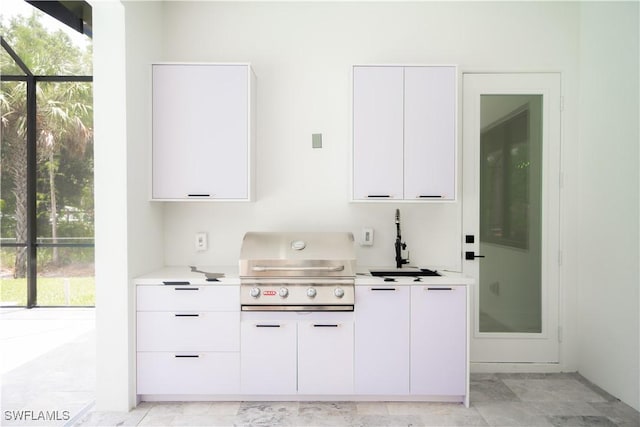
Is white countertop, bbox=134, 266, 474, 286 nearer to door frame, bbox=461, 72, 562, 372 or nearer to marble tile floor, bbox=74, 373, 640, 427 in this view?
door frame, bbox=461, 72, 562, 372

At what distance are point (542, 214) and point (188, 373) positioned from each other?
299cm

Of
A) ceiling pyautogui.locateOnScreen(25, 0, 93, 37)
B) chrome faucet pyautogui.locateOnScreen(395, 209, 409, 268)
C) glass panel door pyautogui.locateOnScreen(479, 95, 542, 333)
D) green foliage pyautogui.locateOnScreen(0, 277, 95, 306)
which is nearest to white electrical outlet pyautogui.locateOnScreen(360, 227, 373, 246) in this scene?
chrome faucet pyautogui.locateOnScreen(395, 209, 409, 268)

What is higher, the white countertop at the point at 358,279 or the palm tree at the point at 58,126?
the palm tree at the point at 58,126

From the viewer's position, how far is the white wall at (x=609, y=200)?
264 cm

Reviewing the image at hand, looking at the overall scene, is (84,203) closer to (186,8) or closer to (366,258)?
(186,8)

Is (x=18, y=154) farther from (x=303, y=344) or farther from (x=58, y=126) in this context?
(x=303, y=344)

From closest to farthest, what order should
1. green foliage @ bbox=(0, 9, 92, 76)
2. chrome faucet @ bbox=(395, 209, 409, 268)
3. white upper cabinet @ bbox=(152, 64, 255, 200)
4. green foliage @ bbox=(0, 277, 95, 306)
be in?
white upper cabinet @ bbox=(152, 64, 255, 200), chrome faucet @ bbox=(395, 209, 409, 268), green foliage @ bbox=(0, 9, 92, 76), green foliage @ bbox=(0, 277, 95, 306)

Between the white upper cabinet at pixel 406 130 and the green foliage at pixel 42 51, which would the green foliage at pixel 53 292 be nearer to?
the green foliage at pixel 42 51

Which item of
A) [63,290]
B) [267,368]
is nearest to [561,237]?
[267,368]

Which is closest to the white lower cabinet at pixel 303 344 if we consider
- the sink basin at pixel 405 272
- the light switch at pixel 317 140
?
the sink basin at pixel 405 272

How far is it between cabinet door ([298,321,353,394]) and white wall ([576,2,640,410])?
6.26ft

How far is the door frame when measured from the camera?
323cm

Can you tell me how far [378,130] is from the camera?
2.87 m

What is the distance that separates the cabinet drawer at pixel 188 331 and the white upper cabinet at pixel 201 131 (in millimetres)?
835
